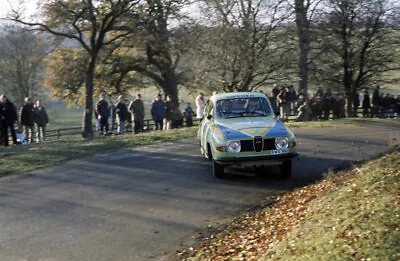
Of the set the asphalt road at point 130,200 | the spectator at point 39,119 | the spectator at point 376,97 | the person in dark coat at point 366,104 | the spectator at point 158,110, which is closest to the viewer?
the asphalt road at point 130,200

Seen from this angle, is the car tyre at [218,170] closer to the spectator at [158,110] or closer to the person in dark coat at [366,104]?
the spectator at [158,110]

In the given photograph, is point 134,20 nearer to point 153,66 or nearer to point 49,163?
point 153,66

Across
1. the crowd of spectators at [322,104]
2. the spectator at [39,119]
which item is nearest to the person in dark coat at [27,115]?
the spectator at [39,119]

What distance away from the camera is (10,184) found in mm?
11289

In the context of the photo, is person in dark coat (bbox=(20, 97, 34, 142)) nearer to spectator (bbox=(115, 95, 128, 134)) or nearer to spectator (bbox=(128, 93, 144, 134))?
spectator (bbox=(115, 95, 128, 134))

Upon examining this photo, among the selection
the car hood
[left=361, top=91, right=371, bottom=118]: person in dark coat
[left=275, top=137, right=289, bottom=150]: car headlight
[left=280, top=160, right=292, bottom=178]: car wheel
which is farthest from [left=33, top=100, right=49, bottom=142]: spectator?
[left=361, top=91, right=371, bottom=118]: person in dark coat

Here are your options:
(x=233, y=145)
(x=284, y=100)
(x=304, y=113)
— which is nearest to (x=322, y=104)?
(x=304, y=113)

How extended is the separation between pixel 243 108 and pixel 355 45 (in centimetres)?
1868

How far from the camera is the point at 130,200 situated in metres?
9.52

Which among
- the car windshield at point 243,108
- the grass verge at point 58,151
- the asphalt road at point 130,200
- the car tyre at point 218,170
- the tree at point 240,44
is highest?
the tree at point 240,44

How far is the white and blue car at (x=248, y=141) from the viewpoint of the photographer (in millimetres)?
10219

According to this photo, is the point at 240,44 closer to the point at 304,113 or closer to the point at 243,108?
the point at 304,113

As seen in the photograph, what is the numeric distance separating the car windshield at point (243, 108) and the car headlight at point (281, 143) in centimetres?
161

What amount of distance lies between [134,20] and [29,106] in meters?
6.69
